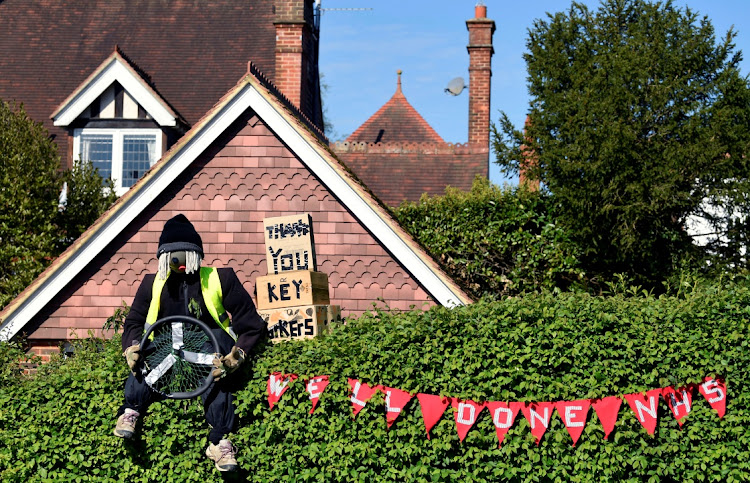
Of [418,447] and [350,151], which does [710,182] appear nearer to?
[418,447]

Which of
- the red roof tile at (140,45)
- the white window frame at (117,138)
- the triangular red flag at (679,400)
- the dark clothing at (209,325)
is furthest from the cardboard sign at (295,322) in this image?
the red roof tile at (140,45)

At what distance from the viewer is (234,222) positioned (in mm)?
11406

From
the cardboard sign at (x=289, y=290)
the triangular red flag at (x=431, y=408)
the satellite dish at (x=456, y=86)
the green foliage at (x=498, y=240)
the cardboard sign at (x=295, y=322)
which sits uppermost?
the satellite dish at (x=456, y=86)

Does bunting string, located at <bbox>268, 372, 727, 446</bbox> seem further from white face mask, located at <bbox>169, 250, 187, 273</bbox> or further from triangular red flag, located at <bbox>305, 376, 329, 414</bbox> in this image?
white face mask, located at <bbox>169, 250, 187, 273</bbox>

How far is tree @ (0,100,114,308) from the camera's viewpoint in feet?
47.7

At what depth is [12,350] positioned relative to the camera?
889 cm

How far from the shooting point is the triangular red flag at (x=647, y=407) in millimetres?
7082

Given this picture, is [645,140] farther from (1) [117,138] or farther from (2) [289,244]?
(1) [117,138]

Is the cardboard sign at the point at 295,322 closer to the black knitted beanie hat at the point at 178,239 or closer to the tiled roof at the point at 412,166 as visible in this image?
the black knitted beanie hat at the point at 178,239

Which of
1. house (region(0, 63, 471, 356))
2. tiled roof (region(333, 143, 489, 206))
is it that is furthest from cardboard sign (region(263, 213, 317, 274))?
tiled roof (region(333, 143, 489, 206))

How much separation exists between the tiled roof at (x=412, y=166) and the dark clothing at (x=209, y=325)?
14099 mm

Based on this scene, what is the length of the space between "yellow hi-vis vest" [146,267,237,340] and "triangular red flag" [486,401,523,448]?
2.18m

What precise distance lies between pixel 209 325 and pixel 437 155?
1606 centimetres

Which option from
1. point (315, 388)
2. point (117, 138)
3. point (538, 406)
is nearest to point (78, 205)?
point (117, 138)
